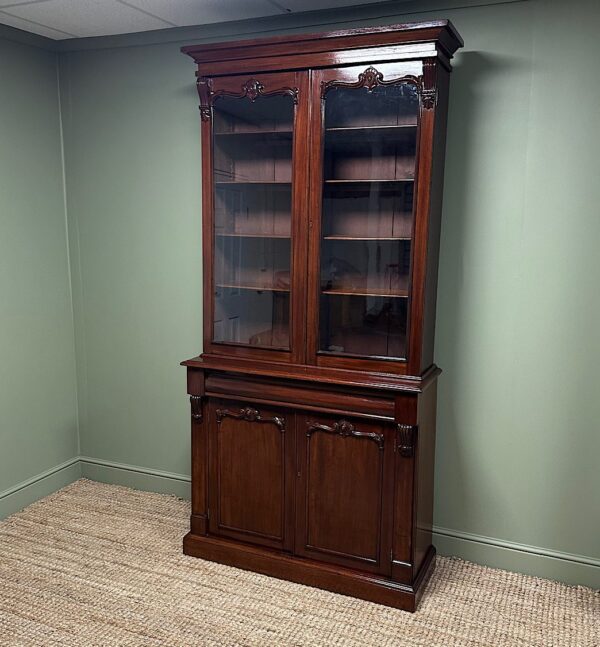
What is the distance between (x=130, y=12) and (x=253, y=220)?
2.75 ft

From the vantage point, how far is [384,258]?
2.01 m

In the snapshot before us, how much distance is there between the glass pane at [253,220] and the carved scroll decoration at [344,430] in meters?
0.28

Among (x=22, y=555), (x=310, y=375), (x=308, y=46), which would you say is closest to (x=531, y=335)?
(x=310, y=375)

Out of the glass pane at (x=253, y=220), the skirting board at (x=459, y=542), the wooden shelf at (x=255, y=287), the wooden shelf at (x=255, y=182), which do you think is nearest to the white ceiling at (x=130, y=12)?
the glass pane at (x=253, y=220)

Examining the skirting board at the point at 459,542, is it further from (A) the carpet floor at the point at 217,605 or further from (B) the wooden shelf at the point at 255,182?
(B) the wooden shelf at the point at 255,182

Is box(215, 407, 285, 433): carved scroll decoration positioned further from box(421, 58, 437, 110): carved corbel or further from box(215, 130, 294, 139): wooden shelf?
box(421, 58, 437, 110): carved corbel

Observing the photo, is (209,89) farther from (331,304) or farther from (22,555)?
(22,555)

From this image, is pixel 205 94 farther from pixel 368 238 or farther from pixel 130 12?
pixel 368 238

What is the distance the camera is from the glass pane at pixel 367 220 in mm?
1949

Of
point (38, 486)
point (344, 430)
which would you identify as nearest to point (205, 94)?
point (344, 430)

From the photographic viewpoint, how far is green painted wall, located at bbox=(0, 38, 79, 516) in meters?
2.54

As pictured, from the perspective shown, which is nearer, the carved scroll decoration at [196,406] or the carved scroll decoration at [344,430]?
the carved scroll decoration at [344,430]

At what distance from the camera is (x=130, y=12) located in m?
2.23

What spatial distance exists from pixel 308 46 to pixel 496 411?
52.3 inches
